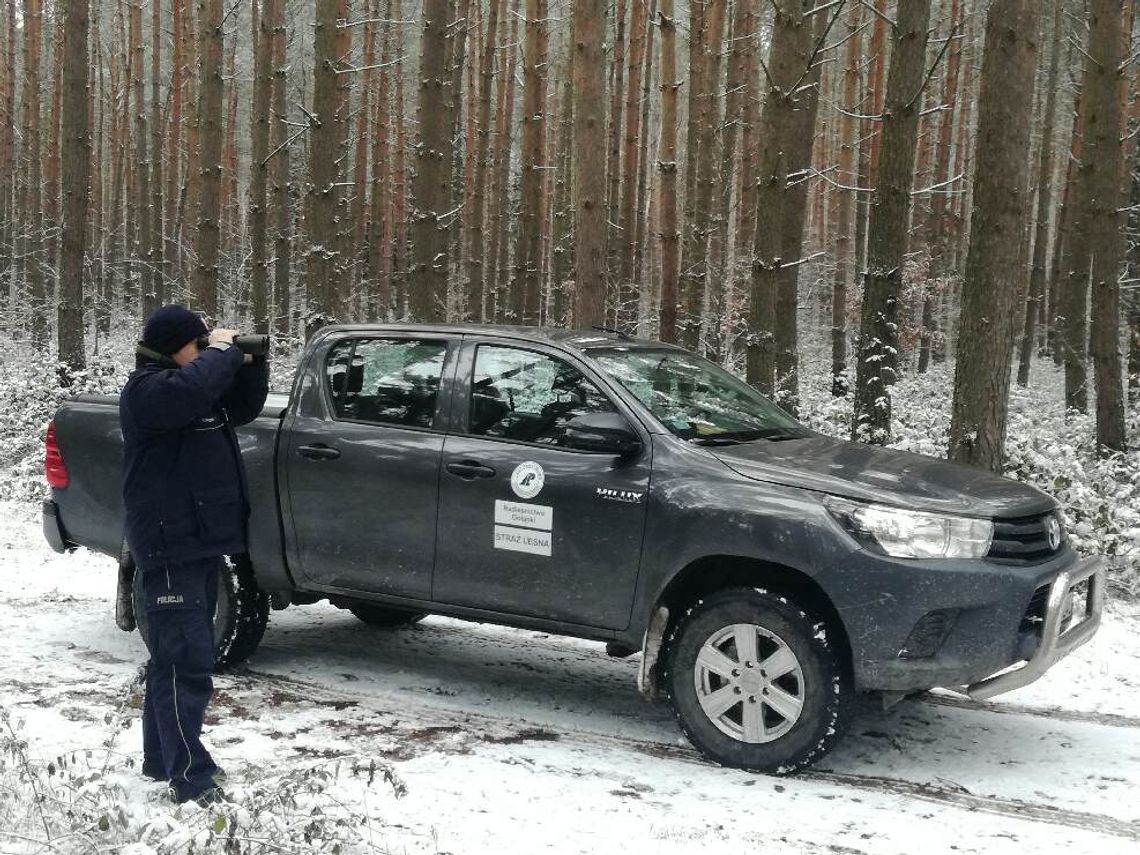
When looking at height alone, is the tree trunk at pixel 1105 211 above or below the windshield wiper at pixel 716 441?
above

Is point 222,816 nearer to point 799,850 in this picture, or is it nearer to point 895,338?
point 799,850

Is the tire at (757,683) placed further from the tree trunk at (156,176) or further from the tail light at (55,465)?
the tree trunk at (156,176)

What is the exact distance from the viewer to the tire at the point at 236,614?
6.22 m

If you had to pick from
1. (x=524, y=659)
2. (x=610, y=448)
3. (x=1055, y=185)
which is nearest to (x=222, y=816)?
(x=610, y=448)

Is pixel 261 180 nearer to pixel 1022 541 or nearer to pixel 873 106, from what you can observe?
pixel 873 106

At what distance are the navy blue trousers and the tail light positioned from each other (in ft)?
9.49

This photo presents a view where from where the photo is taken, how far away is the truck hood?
15.7 ft

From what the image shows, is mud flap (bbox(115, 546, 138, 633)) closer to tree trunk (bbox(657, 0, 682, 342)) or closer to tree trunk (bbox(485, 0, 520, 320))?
tree trunk (bbox(657, 0, 682, 342))

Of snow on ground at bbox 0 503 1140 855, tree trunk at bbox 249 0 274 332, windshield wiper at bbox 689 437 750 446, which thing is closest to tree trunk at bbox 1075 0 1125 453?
snow on ground at bbox 0 503 1140 855

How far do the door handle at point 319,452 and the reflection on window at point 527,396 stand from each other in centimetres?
81

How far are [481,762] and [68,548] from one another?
11.4ft

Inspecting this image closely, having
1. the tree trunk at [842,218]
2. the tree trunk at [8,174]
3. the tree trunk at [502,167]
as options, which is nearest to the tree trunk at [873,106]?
the tree trunk at [842,218]

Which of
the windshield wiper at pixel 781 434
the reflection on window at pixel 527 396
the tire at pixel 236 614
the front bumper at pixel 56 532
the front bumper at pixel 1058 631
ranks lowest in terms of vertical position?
the tire at pixel 236 614

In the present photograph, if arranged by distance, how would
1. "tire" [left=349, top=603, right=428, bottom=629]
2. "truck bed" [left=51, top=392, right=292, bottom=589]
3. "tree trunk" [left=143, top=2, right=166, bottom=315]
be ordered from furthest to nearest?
"tree trunk" [left=143, top=2, right=166, bottom=315], "tire" [left=349, top=603, right=428, bottom=629], "truck bed" [left=51, top=392, right=292, bottom=589]
